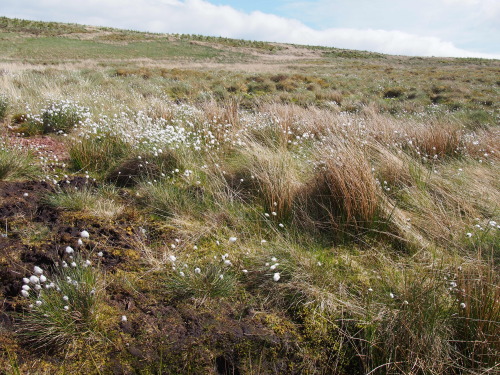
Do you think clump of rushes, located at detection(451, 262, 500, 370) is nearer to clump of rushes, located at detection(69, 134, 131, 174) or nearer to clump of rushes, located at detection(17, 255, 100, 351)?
clump of rushes, located at detection(17, 255, 100, 351)

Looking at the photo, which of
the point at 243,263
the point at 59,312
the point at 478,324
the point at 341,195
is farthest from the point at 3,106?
the point at 478,324

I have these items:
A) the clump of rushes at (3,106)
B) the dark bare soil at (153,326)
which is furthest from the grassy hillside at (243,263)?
the clump of rushes at (3,106)

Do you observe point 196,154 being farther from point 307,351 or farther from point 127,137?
point 307,351

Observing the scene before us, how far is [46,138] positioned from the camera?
17.9ft

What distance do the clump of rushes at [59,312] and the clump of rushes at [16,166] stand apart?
7.33 feet

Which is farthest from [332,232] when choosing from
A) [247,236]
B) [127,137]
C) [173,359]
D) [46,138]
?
[46,138]

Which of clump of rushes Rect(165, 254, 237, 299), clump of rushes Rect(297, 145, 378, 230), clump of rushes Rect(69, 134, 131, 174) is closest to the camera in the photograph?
clump of rushes Rect(165, 254, 237, 299)

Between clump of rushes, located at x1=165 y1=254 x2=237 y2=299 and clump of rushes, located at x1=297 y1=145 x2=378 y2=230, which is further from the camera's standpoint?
clump of rushes, located at x1=297 y1=145 x2=378 y2=230

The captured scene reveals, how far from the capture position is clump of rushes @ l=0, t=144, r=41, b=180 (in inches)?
145

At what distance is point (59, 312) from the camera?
6.16 feet

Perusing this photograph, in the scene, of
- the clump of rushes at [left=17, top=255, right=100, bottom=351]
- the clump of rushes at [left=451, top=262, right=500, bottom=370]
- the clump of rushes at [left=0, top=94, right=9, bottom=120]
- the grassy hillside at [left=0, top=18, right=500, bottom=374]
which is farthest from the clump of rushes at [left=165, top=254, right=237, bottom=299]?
the clump of rushes at [left=0, top=94, right=9, bottom=120]

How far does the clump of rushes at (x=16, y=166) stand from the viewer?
3682 millimetres

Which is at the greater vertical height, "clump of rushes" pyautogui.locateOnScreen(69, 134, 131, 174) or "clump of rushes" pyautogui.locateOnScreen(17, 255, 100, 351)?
"clump of rushes" pyautogui.locateOnScreen(69, 134, 131, 174)

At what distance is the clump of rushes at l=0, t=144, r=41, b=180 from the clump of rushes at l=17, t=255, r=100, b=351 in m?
2.23
